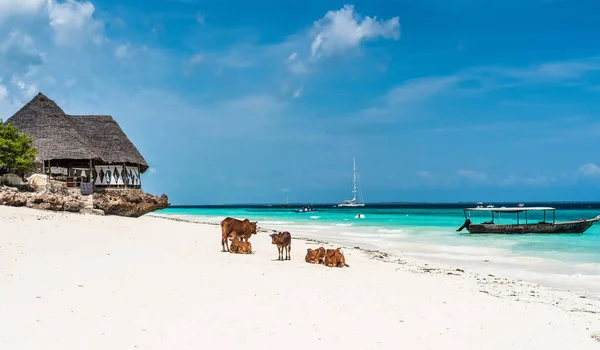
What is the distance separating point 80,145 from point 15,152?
3744mm

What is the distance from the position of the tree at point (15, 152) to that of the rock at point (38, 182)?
1.69 feet

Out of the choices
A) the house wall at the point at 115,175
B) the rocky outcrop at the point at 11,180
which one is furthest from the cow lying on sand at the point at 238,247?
the house wall at the point at 115,175

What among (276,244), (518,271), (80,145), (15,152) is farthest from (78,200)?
(518,271)

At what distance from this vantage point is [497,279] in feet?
42.2

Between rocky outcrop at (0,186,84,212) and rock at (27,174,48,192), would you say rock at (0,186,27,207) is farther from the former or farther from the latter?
rock at (27,174,48,192)

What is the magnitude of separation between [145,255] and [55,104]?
1893 cm

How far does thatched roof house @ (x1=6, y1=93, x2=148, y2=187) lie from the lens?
24734 millimetres

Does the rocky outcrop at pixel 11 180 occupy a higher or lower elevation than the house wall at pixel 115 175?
lower

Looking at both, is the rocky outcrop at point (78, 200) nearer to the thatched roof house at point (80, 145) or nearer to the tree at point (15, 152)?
the tree at point (15, 152)

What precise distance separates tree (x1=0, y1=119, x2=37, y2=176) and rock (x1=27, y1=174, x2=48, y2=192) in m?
0.51

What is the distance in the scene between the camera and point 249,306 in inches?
291

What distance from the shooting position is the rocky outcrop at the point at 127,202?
932 inches

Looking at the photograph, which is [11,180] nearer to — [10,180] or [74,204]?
[10,180]

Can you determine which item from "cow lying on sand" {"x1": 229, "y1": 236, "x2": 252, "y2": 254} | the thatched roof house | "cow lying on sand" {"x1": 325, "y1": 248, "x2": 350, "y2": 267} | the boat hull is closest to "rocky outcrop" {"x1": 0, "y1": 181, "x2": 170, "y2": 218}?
the thatched roof house
